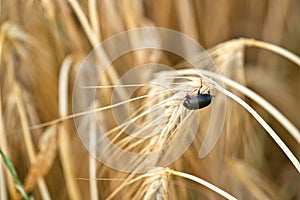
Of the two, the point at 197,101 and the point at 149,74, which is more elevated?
the point at 149,74

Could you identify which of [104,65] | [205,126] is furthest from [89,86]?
[205,126]

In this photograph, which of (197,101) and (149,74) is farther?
(149,74)

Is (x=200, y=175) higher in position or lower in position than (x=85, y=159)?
lower

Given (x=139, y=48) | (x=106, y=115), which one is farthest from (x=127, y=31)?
(x=106, y=115)

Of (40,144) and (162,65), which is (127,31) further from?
(40,144)

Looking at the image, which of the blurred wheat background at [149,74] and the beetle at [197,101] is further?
the blurred wheat background at [149,74]

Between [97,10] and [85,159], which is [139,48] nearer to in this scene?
[97,10]

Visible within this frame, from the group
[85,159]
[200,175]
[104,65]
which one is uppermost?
[104,65]

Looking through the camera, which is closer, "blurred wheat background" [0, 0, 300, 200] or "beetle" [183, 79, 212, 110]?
"beetle" [183, 79, 212, 110]
